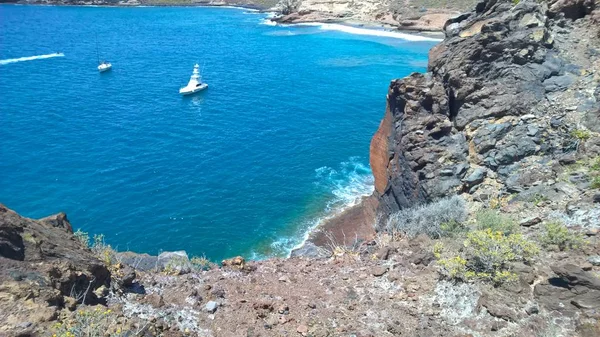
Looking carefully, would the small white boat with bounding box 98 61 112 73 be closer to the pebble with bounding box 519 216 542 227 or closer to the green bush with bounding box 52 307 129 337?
the green bush with bounding box 52 307 129 337

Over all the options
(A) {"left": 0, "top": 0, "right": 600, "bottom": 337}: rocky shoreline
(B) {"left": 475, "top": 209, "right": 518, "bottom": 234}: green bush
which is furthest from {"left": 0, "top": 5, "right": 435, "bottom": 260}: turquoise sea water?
(B) {"left": 475, "top": 209, "right": 518, "bottom": 234}: green bush

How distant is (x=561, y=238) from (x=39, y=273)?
36.3ft

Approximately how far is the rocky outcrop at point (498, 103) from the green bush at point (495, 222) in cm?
197

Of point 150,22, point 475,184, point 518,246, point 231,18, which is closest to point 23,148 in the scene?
point 475,184

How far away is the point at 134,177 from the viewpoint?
97.5 ft

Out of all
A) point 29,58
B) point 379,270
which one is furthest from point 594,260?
point 29,58

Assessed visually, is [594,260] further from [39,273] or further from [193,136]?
[193,136]

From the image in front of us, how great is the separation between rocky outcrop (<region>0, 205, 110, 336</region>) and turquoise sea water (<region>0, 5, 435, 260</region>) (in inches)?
552

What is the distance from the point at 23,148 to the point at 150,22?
63.4 metres

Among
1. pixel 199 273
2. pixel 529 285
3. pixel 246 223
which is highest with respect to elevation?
pixel 529 285

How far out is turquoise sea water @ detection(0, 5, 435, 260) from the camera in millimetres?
25969

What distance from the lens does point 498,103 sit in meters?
15.3

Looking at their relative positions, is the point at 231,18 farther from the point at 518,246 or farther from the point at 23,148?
the point at 518,246

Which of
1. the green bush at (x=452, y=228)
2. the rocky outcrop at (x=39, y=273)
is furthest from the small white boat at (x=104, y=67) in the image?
the green bush at (x=452, y=228)
